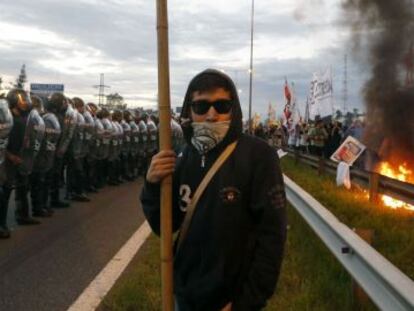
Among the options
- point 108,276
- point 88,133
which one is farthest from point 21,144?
point 88,133

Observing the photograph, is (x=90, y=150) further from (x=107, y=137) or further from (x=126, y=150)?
(x=126, y=150)

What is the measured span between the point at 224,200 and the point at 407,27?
1585 cm

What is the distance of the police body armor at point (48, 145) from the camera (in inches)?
416

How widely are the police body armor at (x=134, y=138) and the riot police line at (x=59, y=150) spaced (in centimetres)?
3

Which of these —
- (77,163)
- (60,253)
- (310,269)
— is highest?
(77,163)

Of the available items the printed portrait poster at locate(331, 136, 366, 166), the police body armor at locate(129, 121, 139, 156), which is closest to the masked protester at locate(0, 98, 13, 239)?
the printed portrait poster at locate(331, 136, 366, 166)

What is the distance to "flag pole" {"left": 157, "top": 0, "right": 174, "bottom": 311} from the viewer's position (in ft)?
9.62

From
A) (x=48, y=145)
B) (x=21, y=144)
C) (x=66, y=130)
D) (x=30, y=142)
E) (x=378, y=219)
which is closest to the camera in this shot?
(x=378, y=219)

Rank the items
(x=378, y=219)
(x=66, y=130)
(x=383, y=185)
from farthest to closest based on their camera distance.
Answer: (x=66, y=130)
(x=383, y=185)
(x=378, y=219)

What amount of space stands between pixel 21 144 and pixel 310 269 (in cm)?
484

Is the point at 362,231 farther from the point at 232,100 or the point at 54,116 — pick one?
the point at 54,116

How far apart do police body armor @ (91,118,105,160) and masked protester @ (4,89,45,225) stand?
499cm

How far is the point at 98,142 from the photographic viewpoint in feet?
49.8

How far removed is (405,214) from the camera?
9.43 m
